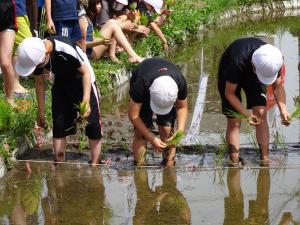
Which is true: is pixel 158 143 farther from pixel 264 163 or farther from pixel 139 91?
pixel 264 163

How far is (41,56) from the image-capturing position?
5859 millimetres

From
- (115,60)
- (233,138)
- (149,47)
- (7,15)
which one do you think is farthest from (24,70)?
(149,47)

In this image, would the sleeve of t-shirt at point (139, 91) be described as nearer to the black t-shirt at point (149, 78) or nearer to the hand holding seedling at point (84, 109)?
the black t-shirt at point (149, 78)

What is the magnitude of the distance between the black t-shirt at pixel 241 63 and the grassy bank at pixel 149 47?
6.09ft

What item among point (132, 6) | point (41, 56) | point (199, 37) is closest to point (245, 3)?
point (199, 37)

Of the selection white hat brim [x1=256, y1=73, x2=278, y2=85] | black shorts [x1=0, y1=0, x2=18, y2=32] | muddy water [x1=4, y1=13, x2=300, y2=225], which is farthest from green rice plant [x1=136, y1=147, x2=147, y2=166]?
black shorts [x1=0, y1=0, x2=18, y2=32]

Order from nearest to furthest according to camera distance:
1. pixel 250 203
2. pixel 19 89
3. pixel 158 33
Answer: pixel 250 203, pixel 19 89, pixel 158 33

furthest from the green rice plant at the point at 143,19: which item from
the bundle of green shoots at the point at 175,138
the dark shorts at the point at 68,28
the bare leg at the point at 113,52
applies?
the bundle of green shoots at the point at 175,138

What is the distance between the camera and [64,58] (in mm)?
6020

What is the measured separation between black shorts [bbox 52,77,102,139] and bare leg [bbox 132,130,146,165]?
1.09 feet

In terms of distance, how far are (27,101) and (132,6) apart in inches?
135

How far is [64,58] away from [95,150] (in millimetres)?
855

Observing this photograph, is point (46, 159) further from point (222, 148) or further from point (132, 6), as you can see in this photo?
point (132, 6)

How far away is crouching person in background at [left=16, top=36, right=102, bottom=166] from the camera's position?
589 centimetres
